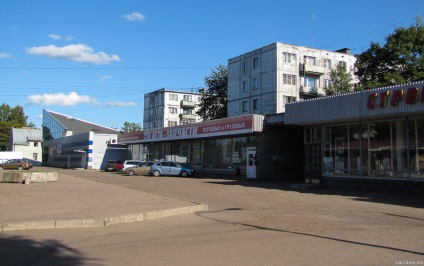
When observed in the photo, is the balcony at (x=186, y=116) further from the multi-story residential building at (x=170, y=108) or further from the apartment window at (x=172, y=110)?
the apartment window at (x=172, y=110)

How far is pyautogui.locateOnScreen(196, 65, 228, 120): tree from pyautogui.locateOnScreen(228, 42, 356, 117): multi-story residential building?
22.1 feet

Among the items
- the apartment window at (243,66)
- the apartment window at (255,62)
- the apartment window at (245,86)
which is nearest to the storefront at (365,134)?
the apartment window at (255,62)

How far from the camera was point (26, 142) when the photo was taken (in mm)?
96875

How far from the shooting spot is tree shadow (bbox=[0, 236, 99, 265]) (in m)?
6.42

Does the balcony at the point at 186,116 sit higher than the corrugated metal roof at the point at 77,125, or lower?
higher

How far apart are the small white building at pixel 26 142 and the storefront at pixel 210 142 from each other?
56.8 meters

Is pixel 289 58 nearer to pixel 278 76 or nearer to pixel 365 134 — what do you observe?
pixel 278 76

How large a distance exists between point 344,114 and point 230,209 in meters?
11.0

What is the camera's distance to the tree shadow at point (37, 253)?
6418 millimetres

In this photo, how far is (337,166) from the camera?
2414 centimetres

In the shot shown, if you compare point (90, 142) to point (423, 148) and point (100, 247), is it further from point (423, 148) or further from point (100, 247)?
point (100, 247)

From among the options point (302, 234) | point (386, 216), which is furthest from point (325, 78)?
point (302, 234)

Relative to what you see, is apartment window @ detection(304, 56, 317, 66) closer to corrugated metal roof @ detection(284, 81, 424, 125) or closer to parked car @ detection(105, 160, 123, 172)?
parked car @ detection(105, 160, 123, 172)

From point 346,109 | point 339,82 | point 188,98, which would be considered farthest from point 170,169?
point 188,98
